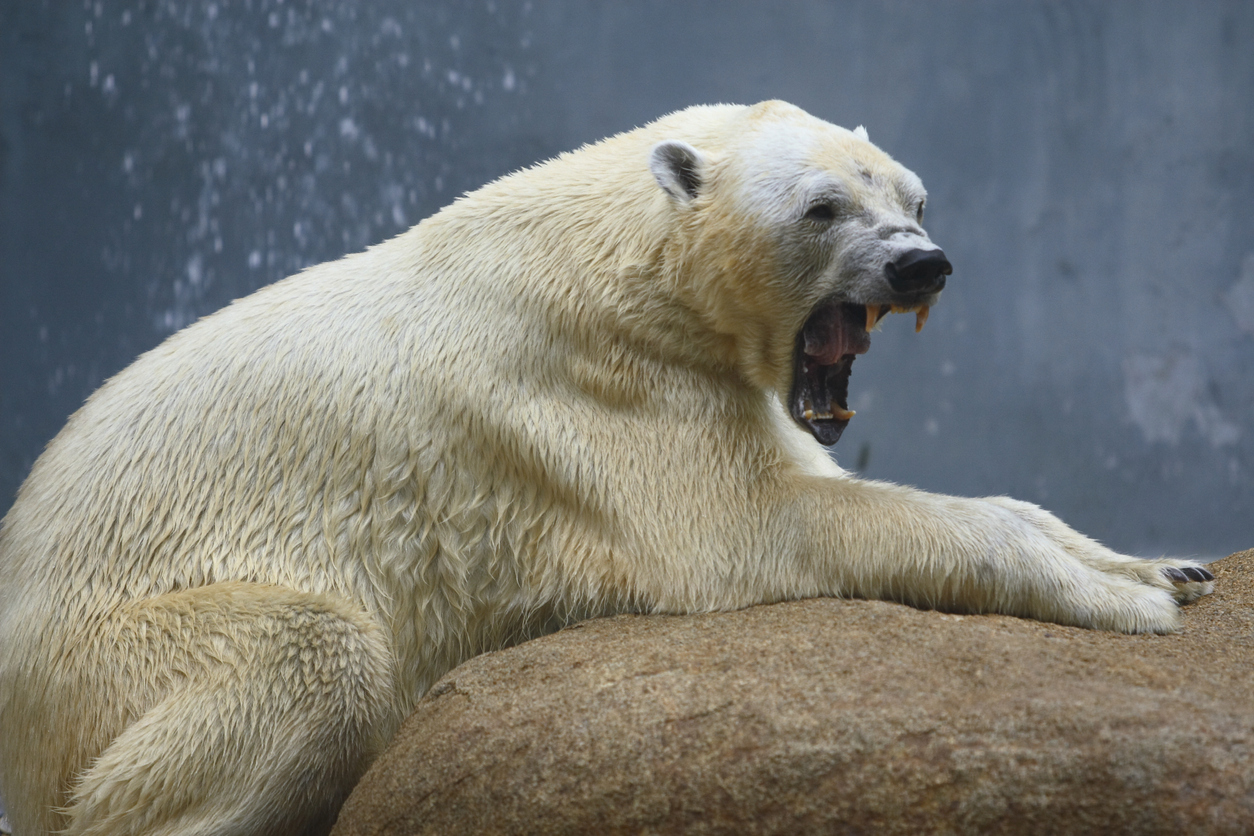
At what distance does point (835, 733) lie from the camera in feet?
8.26

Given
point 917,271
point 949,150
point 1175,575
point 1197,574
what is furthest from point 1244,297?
point 917,271

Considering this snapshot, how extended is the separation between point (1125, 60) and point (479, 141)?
5.70 m

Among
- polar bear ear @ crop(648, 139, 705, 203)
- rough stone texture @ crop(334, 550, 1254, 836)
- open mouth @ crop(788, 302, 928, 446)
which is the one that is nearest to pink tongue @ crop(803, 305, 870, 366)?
open mouth @ crop(788, 302, 928, 446)

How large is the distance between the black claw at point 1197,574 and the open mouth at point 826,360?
133 cm

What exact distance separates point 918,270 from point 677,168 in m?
0.89

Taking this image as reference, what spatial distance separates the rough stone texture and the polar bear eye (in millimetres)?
1260

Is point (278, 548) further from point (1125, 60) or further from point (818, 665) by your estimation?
point (1125, 60)

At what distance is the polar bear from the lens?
3.33 meters

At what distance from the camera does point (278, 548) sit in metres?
3.49

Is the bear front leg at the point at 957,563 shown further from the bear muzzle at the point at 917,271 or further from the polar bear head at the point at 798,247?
the bear muzzle at the point at 917,271

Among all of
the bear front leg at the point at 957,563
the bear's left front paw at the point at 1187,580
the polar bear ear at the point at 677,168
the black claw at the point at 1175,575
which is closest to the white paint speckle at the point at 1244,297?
the bear's left front paw at the point at 1187,580

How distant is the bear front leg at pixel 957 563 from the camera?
3.39 m

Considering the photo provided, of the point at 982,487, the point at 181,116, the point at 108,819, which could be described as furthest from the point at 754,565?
the point at 181,116

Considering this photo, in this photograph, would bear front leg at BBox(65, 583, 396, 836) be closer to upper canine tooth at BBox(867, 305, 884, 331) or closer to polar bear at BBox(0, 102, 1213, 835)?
polar bear at BBox(0, 102, 1213, 835)
